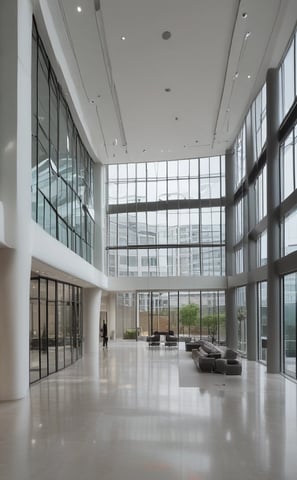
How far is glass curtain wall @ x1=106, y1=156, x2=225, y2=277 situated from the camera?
25.1 metres

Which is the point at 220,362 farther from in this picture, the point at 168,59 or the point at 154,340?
the point at 154,340

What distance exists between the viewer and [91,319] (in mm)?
20453

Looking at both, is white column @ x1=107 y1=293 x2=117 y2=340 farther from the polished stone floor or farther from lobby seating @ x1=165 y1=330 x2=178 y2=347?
the polished stone floor

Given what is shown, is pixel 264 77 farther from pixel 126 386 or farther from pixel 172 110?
pixel 126 386

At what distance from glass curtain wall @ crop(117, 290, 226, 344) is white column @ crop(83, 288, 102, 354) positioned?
241 inches

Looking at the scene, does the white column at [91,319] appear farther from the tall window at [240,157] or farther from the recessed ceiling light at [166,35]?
the recessed ceiling light at [166,35]

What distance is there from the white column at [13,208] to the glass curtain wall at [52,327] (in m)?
2.66

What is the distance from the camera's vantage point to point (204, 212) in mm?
25172

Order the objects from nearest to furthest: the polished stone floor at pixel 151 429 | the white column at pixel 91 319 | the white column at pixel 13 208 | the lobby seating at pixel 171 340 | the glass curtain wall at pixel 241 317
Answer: the polished stone floor at pixel 151 429 → the white column at pixel 13 208 → the glass curtain wall at pixel 241 317 → the white column at pixel 91 319 → the lobby seating at pixel 171 340

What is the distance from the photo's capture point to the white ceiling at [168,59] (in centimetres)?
1137

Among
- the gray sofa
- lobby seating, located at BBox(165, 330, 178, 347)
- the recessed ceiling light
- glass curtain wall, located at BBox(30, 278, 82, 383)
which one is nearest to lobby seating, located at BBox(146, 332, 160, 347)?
lobby seating, located at BBox(165, 330, 178, 347)

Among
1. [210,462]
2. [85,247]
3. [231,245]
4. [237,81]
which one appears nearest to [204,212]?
[231,245]

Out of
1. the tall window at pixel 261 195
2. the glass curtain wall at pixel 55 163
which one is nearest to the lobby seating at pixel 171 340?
the glass curtain wall at pixel 55 163

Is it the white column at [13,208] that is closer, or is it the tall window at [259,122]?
the white column at [13,208]
